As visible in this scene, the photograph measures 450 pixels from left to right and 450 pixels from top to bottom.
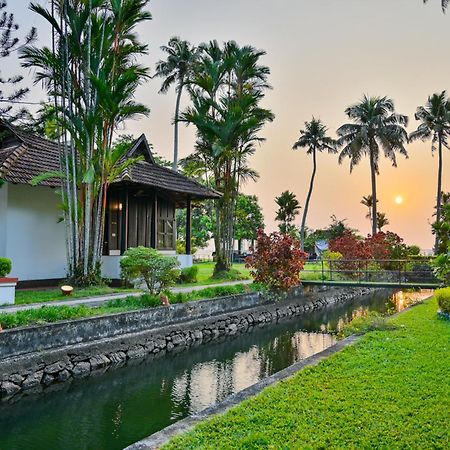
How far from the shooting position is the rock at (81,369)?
849 cm

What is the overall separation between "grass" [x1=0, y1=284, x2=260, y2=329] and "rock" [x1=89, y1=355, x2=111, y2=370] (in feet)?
3.01

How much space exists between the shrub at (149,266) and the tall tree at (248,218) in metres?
31.7

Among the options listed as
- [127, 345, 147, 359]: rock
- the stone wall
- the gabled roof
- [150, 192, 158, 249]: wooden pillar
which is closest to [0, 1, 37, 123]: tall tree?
the gabled roof

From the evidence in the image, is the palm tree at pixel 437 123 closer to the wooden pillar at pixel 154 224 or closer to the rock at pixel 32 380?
the wooden pillar at pixel 154 224

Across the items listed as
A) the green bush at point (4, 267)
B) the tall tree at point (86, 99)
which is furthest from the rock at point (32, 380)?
the tall tree at point (86, 99)

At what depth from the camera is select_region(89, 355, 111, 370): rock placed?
351 inches

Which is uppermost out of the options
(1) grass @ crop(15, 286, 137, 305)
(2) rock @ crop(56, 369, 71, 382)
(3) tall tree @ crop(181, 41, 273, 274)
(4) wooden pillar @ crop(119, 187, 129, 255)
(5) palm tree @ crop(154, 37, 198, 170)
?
(5) palm tree @ crop(154, 37, 198, 170)

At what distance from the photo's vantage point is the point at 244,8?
13.3 m

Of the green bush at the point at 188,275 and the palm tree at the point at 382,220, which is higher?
the palm tree at the point at 382,220

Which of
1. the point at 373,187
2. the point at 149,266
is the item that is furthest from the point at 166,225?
the point at 373,187

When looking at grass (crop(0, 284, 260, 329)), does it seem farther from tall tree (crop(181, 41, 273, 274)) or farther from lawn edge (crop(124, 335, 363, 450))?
tall tree (crop(181, 41, 273, 274))

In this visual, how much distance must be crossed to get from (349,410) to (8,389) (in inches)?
221

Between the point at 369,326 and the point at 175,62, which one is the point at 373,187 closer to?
the point at 175,62

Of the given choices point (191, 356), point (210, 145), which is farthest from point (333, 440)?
point (210, 145)
